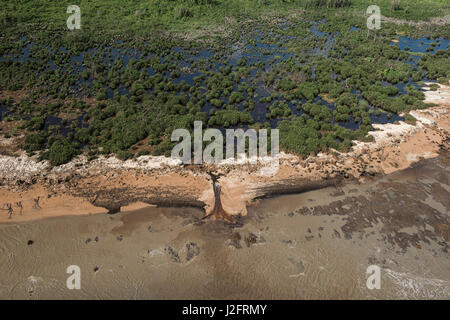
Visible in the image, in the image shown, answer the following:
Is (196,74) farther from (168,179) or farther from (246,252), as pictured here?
(246,252)

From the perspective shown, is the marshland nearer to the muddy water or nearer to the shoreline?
the shoreline

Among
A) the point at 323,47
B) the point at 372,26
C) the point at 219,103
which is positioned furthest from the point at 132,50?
the point at 372,26

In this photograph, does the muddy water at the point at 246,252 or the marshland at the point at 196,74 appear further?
the marshland at the point at 196,74

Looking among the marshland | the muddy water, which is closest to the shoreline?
the muddy water

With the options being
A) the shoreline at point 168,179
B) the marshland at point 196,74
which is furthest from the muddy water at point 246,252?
the marshland at point 196,74

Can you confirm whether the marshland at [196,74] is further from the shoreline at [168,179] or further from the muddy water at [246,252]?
the muddy water at [246,252]
